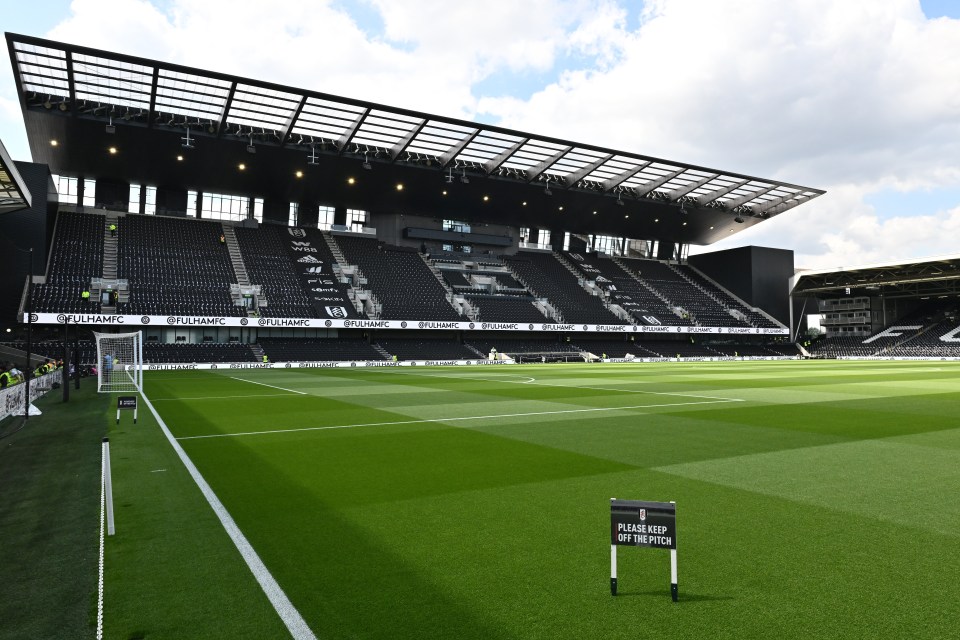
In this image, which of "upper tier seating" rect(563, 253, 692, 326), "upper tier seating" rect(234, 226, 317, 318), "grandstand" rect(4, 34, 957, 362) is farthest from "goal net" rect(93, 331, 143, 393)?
"upper tier seating" rect(563, 253, 692, 326)

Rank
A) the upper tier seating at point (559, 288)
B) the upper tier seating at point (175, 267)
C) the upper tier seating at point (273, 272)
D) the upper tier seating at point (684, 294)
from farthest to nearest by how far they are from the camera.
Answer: the upper tier seating at point (684, 294) → the upper tier seating at point (559, 288) → the upper tier seating at point (273, 272) → the upper tier seating at point (175, 267)

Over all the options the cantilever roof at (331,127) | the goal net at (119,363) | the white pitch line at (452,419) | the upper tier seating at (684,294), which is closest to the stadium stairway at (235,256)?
the goal net at (119,363)

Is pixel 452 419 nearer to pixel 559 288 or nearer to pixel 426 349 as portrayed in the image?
pixel 426 349

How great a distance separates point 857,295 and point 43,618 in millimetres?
95571

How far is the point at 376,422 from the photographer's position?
15.2m

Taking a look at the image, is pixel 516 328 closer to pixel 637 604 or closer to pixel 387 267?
pixel 387 267

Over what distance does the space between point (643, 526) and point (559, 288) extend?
67722 mm

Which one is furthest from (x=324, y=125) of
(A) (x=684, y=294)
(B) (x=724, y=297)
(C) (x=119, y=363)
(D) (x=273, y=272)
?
(B) (x=724, y=297)

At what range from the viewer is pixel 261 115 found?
145 ft

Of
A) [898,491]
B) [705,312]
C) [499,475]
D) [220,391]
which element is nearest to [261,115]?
[220,391]

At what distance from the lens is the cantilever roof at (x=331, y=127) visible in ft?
122

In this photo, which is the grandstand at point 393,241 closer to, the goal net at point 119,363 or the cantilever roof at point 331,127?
the cantilever roof at point 331,127

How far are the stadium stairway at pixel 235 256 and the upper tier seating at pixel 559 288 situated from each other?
103ft

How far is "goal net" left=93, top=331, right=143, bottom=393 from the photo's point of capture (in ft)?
85.4
